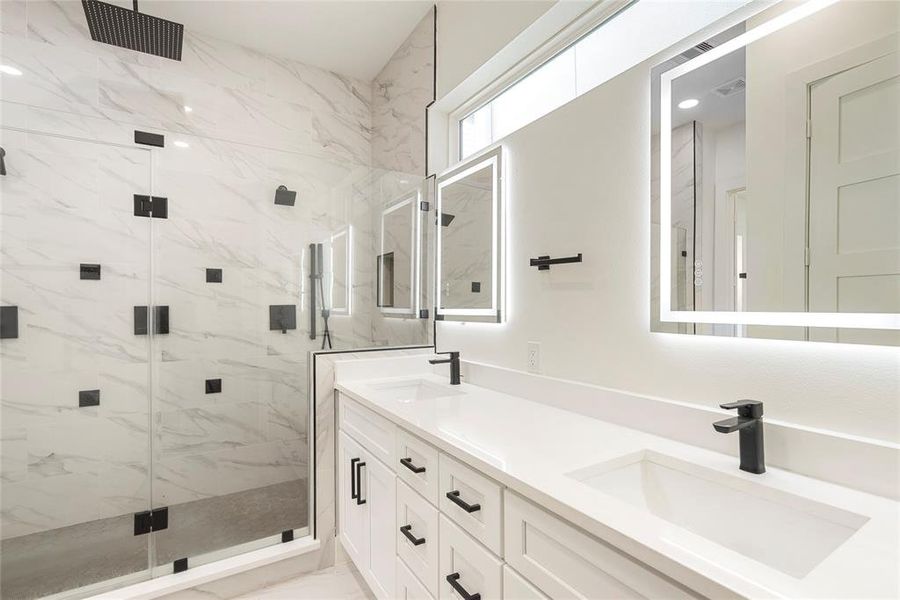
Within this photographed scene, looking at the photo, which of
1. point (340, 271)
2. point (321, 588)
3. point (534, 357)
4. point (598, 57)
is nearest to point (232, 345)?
point (340, 271)

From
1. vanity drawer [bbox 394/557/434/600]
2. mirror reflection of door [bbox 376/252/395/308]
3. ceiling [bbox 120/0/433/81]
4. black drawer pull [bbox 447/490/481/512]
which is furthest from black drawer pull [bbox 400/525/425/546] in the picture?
ceiling [bbox 120/0/433/81]

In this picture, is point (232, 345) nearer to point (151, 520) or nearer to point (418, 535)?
point (151, 520)

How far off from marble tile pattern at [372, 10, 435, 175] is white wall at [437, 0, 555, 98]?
138mm

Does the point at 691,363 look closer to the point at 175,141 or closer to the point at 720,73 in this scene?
the point at 720,73

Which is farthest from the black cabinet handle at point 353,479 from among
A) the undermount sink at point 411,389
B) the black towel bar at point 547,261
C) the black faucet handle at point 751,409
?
the black faucet handle at point 751,409

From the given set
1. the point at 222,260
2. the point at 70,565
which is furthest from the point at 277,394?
the point at 70,565

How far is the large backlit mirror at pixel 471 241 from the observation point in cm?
196

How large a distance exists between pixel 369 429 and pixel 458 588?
728mm

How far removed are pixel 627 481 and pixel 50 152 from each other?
2.73 m

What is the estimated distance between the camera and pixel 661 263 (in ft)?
4.17

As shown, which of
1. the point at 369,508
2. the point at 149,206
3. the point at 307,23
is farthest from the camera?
the point at 307,23

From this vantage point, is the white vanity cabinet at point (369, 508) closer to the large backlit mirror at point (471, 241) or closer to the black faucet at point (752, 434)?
the large backlit mirror at point (471, 241)

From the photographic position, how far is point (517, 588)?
886 mm

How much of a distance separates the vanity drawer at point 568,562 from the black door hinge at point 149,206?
2.05m
